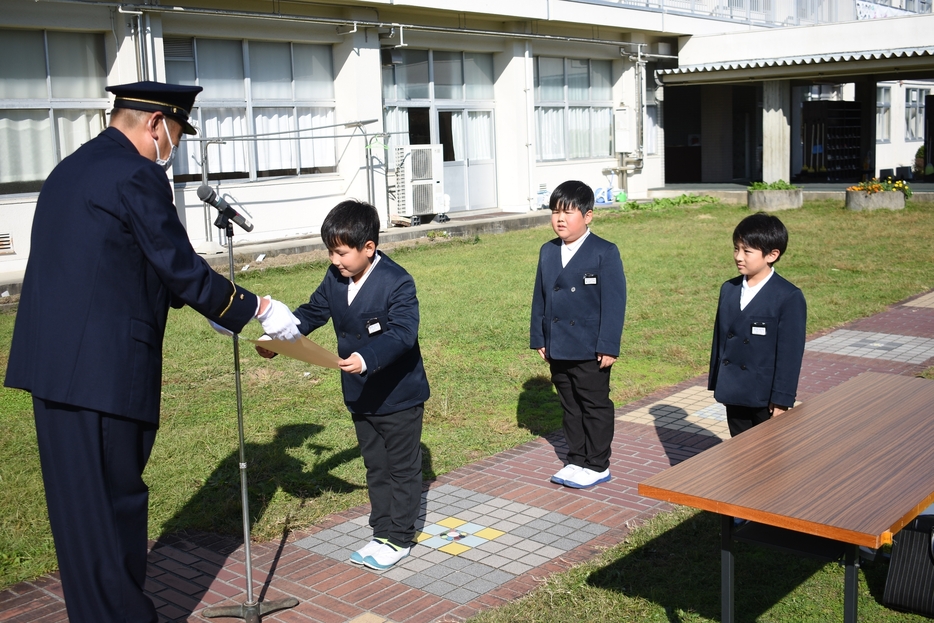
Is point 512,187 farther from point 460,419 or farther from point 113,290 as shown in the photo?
point 113,290

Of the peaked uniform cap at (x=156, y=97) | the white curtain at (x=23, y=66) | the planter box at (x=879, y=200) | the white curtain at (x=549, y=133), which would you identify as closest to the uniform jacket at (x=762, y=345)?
the peaked uniform cap at (x=156, y=97)

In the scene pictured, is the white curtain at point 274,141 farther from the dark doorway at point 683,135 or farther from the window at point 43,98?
the dark doorway at point 683,135

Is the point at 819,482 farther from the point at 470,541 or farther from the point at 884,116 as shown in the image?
the point at 884,116

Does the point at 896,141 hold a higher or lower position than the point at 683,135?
lower

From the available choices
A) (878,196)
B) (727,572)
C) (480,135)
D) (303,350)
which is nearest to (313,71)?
(480,135)

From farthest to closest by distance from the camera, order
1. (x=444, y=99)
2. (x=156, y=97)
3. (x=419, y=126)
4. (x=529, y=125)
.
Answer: (x=529, y=125)
(x=444, y=99)
(x=419, y=126)
(x=156, y=97)

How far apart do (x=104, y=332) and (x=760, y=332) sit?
295cm

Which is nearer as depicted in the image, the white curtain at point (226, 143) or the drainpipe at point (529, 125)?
the white curtain at point (226, 143)

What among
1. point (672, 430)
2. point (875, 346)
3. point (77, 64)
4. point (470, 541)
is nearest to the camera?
point (470, 541)

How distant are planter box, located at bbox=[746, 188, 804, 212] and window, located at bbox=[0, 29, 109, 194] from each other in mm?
13939

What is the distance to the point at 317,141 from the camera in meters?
18.3

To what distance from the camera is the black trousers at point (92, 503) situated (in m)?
3.27

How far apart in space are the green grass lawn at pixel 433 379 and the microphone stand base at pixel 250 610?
0.82 meters

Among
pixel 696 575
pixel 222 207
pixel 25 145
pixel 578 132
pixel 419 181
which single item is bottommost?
pixel 696 575
